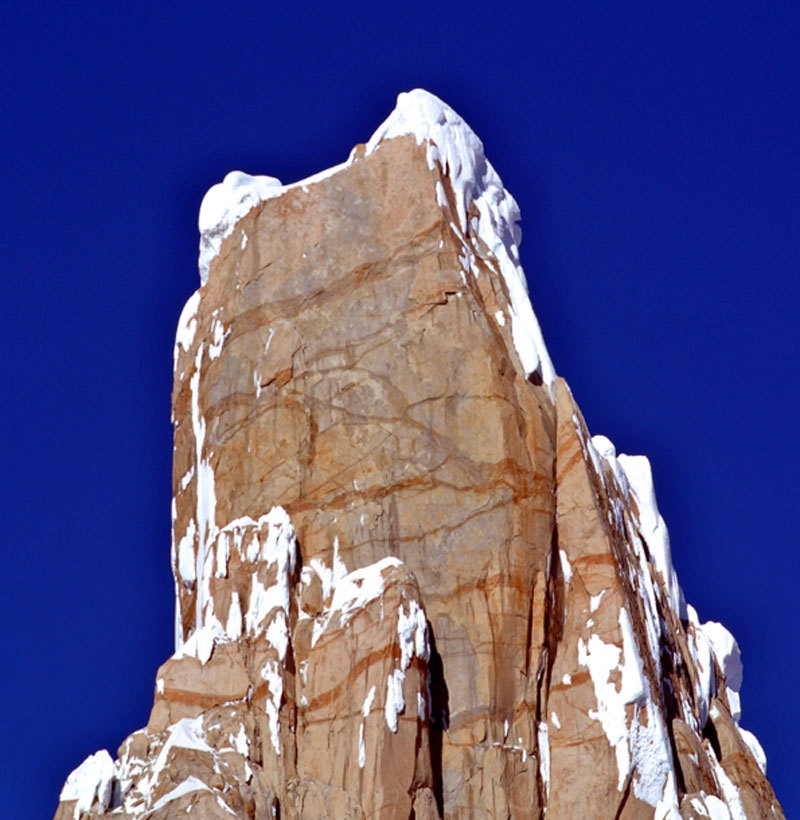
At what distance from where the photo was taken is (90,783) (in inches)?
1497

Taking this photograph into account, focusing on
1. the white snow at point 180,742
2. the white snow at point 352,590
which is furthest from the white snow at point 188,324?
the white snow at point 180,742

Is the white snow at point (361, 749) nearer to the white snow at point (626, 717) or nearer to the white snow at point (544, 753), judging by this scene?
the white snow at point (544, 753)

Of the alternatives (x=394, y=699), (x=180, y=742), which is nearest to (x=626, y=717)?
(x=394, y=699)

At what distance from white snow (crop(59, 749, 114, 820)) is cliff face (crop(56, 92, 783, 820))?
48 mm

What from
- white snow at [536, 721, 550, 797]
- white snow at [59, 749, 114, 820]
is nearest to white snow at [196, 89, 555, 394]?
white snow at [536, 721, 550, 797]

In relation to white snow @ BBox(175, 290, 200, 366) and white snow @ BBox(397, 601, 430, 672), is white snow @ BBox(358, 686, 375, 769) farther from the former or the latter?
white snow @ BBox(175, 290, 200, 366)

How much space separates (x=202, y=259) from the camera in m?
45.8

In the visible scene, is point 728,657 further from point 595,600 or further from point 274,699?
point 274,699

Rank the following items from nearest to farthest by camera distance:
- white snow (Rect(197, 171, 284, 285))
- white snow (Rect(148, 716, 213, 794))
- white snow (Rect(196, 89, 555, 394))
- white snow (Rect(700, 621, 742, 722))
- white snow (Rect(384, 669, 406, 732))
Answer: white snow (Rect(384, 669, 406, 732)) < white snow (Rect(148, 716, 213, 794)) < white snow (Rect(196, 89, 555, 394)) < white snow (Rect(197, 171, 284, 285)) < white snow (Rect(700, 621, 742, 722))

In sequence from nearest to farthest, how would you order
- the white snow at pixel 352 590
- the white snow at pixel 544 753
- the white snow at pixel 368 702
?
the white snow at pixel 368 702 → the white snow at pixel 544 753 → the white snow at pixel 352 590

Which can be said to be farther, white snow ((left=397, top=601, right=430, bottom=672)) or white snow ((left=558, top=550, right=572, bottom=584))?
white snow ((left=558, top=550, right=572, bottom=584))

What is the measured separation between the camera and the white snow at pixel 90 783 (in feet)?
124

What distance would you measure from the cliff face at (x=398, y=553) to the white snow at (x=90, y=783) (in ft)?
→ 0.16

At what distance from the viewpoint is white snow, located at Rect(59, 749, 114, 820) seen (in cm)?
3788
